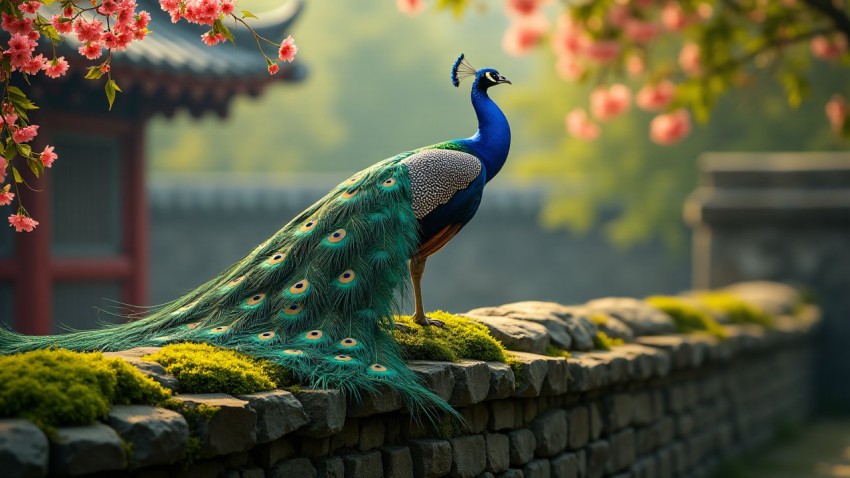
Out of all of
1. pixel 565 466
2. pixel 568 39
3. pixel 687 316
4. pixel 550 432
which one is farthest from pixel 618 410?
pixel 568 39

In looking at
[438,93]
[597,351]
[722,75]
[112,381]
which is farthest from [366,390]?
[438,93]

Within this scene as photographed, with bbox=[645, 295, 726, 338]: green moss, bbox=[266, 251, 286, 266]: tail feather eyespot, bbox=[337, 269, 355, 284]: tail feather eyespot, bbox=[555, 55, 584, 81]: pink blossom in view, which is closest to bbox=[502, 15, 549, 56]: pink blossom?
bbox=[555, 55, 584, 81]: pink blossom

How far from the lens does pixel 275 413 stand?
3.58m

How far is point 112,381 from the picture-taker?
334 centimetres

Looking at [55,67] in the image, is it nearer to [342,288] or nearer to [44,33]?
[44,33]

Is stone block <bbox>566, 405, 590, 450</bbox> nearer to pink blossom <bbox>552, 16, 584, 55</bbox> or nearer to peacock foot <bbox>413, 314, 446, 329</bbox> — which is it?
peacock foot <bbox>413, 314, 446, 329</bbox>

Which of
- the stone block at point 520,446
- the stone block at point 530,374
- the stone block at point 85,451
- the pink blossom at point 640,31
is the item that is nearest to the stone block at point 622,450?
the stone block at point 520,446

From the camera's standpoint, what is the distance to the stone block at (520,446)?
4.95m

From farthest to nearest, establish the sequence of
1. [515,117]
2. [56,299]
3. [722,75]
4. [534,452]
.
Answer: [515,117], [722,75], [56,299], [534,452]

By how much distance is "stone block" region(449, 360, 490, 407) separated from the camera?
4328mm

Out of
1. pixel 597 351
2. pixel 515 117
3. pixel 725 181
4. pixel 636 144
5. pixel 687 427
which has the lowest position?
pixel 687 427

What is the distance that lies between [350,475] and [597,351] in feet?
7.99

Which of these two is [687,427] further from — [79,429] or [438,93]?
[438,93]

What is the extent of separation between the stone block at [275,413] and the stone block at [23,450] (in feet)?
Result: 2.52
